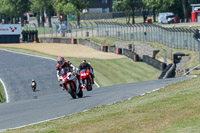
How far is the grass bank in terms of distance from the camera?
36719 millimetres

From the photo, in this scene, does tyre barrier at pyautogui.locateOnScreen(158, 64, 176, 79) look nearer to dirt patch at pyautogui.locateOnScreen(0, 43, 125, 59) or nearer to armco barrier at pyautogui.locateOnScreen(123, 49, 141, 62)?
armco barrier at pyautogui.locateOnScreen(123, 49, 141, 62)

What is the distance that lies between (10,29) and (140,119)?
6120 centimetres

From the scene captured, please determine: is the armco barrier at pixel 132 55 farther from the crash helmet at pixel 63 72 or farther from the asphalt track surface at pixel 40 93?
the crash helmet at pixel 63 72

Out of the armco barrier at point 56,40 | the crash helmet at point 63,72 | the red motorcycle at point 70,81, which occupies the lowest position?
the armco barrier at point 56,40

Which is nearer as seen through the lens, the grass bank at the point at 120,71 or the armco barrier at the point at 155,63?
the grass bank at the point at 120,71

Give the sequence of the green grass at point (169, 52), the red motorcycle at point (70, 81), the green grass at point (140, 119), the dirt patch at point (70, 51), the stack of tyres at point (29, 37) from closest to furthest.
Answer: the green grass at point (140, 119) < the red motorcycle at point (70, 81) < the green grass at point (169, 52) < the dirt patch at point (70, 51) < the stack of tyres at point (29, 37)

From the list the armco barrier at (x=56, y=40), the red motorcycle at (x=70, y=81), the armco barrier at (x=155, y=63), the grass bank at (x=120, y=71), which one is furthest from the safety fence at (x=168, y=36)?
the red motorcycle at (x=70, y=81)

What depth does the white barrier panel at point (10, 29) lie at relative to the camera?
69.2 meters

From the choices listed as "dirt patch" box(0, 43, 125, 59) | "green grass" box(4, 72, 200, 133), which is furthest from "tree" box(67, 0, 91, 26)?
"green grass" box(4, 72, 200, 133)

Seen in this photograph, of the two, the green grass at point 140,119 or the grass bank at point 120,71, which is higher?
the green grass at point 140,119

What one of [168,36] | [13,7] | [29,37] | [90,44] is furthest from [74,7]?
[168,36]

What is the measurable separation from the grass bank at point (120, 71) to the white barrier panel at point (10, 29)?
2538 cm

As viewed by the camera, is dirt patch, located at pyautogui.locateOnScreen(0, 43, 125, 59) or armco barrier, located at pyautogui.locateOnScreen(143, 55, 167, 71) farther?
dirt patch, located at pyautogui.locateOnScreen(0, 43, 125, 59)

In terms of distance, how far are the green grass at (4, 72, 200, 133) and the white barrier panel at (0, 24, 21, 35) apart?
57068mm
